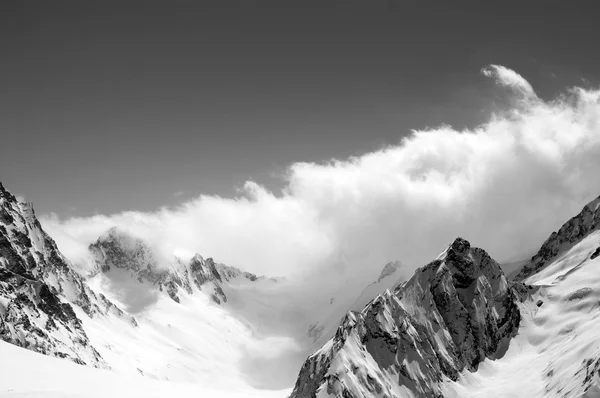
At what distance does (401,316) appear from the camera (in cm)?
16212

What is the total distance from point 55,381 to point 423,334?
11671cm

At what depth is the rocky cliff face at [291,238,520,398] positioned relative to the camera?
135 m

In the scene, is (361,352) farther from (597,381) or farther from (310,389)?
(597,381)

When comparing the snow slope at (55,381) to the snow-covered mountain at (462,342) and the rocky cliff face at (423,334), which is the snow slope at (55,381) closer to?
the rocky cliff face at (423,334)

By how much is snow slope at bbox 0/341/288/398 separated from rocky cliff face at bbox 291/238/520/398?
44.5 m

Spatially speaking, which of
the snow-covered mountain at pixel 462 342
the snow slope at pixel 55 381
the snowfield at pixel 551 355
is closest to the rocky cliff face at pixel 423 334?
the snow-covered mountain at pixel 462 342

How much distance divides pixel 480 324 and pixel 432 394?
4549 centimetres

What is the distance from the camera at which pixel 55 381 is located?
10031 centimetres

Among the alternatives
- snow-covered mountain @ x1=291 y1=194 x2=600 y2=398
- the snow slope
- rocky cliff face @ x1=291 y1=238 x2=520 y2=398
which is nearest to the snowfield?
snow-covered mountain @ x1=291 y1=194 x2=600 y2=398

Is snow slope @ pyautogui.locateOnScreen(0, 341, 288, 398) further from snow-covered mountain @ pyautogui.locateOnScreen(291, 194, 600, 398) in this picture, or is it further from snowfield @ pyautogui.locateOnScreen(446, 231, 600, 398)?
snowfield @ pyautogui.locateOnScreen(446, 231, 600, 398)

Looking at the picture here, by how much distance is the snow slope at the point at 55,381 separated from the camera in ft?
279

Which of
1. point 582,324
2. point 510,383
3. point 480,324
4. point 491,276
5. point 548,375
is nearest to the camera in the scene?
point 548,375

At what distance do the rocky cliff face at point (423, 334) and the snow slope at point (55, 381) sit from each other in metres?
44.5

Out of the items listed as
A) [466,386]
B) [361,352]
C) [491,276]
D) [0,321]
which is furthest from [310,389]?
[0,321]
